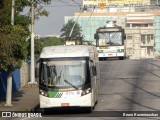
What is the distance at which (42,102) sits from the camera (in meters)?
25.0

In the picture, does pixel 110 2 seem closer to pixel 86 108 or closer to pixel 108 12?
pixel 108 12

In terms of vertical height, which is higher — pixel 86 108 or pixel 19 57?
pixel 19 57

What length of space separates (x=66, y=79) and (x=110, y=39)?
35977 millimetres

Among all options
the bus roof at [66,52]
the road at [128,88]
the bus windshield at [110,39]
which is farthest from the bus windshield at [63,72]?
the bus windshield at [110,39]

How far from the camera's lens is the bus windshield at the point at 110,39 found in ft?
199

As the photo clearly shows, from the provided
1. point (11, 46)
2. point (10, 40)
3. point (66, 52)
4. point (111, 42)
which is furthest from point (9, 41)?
point (111, 42)

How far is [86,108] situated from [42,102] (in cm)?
183

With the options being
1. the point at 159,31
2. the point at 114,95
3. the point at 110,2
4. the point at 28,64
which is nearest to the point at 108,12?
the point at 110,2

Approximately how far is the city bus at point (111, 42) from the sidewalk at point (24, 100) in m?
23.1

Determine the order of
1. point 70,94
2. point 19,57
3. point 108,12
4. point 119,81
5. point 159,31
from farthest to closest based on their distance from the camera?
point 108,12
point 159,31
point 119,81
point 19,57
point 70,94

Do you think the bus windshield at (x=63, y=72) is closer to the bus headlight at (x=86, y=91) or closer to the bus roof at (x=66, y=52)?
the bus roof at (x=66, y=52)

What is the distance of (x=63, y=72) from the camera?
25281 millimetres

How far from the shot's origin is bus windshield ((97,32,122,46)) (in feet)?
199

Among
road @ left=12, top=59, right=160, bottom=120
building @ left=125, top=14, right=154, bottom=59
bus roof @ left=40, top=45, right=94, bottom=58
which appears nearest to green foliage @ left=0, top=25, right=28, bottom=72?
bus roof @ left=40, top=45, right=94, bottom=58
